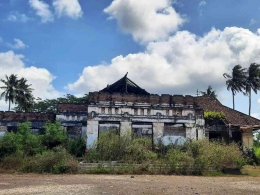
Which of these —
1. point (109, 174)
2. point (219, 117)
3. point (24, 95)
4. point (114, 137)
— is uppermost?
point (24, 95)

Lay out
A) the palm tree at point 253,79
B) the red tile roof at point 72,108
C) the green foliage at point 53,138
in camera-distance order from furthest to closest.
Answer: the palm tree at point 253,79 < the red tile roof at point 72,108 < the green foliage at point 53,138

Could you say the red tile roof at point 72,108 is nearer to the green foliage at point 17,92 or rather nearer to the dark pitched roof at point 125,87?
the dark pitched roof at point 125,87

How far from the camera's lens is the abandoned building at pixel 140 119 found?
2233 centimetres

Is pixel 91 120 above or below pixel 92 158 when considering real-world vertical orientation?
above

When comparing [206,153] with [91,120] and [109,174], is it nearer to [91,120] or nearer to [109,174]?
[109,174]

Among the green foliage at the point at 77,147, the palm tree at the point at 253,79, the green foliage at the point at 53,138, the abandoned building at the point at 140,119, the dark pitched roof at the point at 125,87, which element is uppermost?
the palm tree at the point at 253,79

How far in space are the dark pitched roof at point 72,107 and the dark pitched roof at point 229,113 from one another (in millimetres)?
9031

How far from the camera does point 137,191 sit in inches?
373

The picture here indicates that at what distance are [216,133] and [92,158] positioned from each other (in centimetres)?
1130

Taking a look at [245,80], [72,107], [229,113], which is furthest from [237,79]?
[72,107]

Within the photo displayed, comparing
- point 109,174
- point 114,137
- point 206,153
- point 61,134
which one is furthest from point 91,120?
point 206,153

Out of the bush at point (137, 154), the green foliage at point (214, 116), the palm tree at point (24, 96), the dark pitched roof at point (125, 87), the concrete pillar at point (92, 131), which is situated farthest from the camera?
the palm tree at point (24, 96)

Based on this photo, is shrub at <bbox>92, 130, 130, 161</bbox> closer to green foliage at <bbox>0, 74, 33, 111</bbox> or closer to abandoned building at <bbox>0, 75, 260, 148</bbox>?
abandoned building at <bbox>0, 75, 260, 148</bbox>

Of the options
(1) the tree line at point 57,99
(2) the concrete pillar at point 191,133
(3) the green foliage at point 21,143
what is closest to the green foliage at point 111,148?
(3) the green foliage at point 21,143
